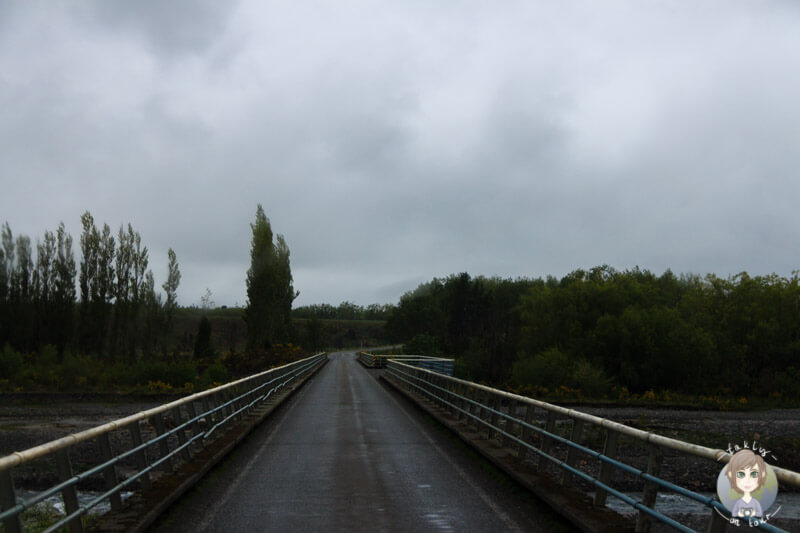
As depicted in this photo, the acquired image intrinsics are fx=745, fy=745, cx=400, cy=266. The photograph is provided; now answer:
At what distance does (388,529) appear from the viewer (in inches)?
315

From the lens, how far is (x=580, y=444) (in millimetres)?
9477

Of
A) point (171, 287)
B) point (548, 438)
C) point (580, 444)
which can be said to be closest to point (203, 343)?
point (171, 287)

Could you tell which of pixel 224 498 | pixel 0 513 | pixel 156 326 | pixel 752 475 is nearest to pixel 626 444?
pixel 224 498

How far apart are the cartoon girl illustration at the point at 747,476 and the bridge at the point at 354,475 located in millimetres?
127

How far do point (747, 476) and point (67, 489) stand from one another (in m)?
5.25

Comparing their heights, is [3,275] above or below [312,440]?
above

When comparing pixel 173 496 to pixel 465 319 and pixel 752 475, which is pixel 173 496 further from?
pixel 465 319

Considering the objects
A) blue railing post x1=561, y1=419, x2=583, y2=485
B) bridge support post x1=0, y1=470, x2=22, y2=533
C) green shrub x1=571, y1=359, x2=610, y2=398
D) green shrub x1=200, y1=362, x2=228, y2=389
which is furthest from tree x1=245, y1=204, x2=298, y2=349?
bridge support post x1=0, y1=470, x2=22, y2=533

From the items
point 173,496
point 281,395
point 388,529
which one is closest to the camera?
point 388,529

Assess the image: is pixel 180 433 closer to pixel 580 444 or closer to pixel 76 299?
pixel 580 444

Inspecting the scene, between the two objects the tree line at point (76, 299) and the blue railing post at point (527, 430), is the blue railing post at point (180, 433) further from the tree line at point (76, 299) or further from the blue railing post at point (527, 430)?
the tree line at point (76, 299)

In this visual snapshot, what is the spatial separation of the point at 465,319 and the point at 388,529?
138m

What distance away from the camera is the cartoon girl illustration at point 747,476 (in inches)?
175

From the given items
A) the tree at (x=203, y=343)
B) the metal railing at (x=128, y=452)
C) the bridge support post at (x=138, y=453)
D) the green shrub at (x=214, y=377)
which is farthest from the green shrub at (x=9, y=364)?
the bridge support post at (x=138, y=453)
